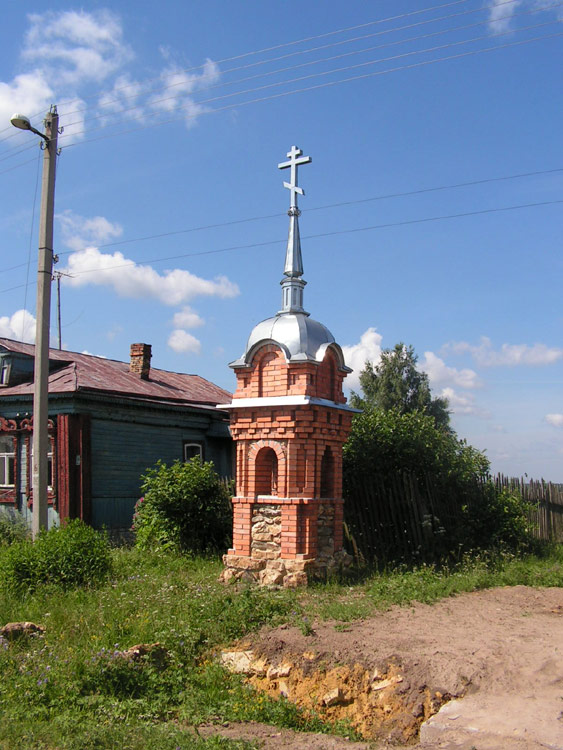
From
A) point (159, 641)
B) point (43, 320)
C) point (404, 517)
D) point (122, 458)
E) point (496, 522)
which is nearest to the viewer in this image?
point (159, 641)

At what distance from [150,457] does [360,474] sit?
7.39 metres

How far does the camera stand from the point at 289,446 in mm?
10133

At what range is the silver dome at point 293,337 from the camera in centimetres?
1034

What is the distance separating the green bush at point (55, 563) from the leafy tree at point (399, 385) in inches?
891

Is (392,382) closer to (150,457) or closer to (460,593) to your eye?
(150,457)

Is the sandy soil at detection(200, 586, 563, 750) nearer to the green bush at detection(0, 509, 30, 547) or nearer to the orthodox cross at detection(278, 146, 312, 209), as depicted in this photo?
the orthodox cross at detection(278, 146, 312, 209)

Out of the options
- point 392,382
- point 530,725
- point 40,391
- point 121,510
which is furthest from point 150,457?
point 392,382

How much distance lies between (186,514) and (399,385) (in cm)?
2070

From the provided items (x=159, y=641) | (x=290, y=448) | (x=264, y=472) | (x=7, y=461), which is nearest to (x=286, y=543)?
(x=264, y=472)

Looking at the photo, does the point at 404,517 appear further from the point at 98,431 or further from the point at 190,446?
the point at 190,446

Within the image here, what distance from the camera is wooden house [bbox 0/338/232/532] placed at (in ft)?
53.7

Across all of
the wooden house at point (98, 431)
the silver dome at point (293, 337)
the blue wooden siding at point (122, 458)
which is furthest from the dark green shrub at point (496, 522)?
the wooden house at point (98, 431)

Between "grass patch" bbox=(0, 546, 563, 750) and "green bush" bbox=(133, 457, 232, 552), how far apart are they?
143 centimetres

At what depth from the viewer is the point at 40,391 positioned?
37.2 feet
